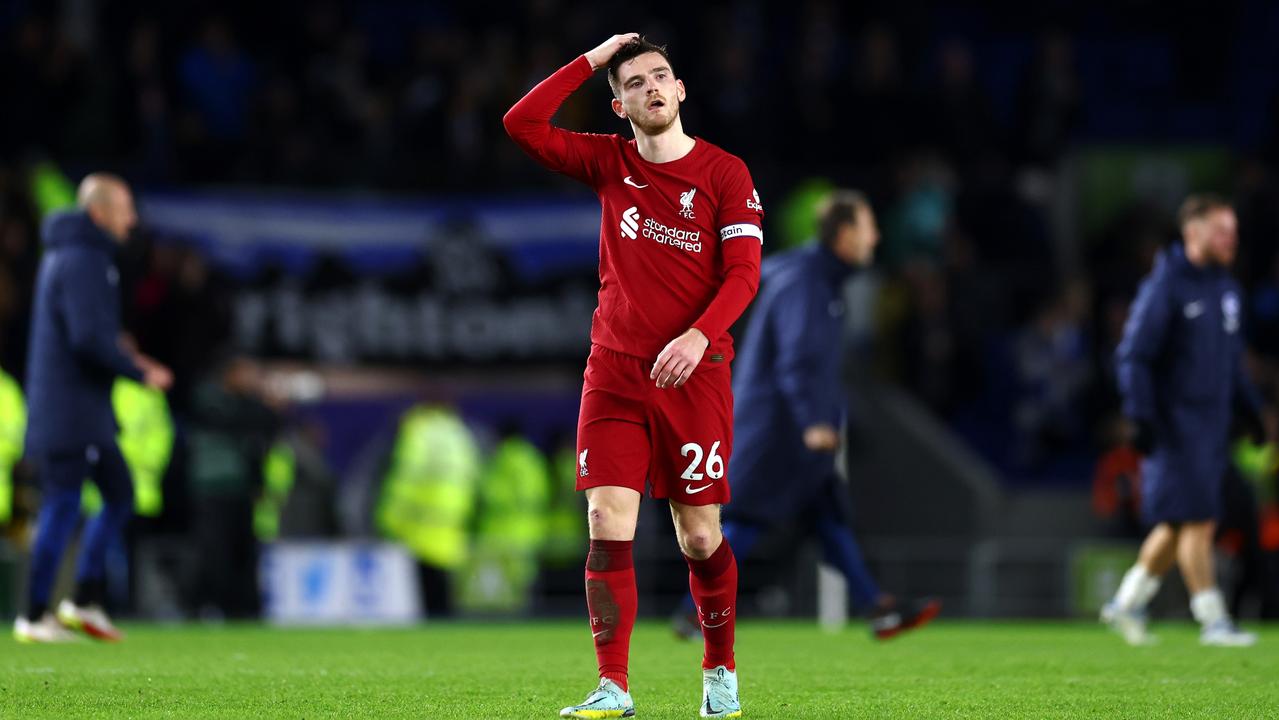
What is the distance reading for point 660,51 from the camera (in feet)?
21.7

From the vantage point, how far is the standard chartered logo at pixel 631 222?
6.53 m

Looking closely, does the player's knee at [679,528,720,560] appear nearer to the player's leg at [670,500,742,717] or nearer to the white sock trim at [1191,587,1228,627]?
the player's leg at [670,500,742,717]

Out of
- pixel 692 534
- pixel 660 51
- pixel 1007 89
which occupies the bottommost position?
pixel 692 534

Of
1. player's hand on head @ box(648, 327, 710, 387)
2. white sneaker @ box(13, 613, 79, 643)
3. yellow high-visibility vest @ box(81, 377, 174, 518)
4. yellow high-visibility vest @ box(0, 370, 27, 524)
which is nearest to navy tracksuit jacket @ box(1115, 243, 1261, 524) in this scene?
player's hand on head @ box(648, 327, 710, 387)

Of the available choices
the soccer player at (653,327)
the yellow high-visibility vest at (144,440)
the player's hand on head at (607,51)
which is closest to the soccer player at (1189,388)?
the soccer player at (653,327)

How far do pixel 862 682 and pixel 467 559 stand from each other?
382 inches

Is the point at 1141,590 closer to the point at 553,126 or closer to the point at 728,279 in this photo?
the point at 728,279

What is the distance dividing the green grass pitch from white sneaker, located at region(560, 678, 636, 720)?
0.26 meters

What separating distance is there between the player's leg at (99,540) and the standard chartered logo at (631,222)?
15.6 ft

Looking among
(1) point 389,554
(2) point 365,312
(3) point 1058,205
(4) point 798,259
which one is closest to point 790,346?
(4) point 798,259

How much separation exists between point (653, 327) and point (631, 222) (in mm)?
347

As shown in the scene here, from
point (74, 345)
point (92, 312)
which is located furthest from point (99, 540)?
point (92, 312)

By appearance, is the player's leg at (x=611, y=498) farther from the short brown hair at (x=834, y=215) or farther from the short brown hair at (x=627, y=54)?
the short brown hair at (x=834, y=215)

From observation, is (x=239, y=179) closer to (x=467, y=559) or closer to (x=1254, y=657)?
(x=467, y=559)
